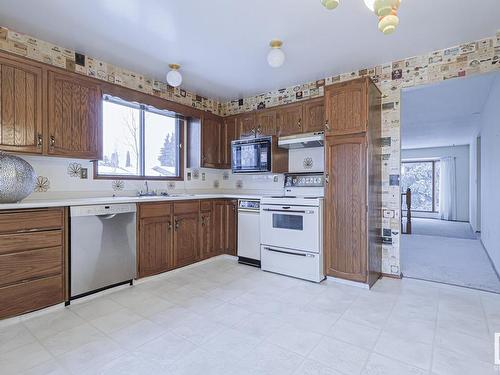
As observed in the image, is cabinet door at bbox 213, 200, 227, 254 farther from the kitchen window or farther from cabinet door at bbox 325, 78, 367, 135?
cabinet door at bbox 325, 78, 367, 135

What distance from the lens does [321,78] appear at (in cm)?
360

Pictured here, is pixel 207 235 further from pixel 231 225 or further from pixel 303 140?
pixel 303 140

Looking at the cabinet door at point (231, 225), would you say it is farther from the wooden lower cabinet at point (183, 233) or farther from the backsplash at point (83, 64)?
the backsplash at point (83, 64)

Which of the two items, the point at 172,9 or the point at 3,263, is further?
the point at 172,9

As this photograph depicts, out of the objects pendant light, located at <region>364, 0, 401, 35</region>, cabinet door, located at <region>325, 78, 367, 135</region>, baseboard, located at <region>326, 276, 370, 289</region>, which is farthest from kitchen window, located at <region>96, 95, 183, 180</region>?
pendant light, located at <region>364, 0, 401, 35</region>

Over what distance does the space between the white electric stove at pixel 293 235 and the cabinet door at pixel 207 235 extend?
0.77 meters

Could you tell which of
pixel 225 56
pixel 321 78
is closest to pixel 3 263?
pixel 225 56

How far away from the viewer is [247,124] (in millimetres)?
4160

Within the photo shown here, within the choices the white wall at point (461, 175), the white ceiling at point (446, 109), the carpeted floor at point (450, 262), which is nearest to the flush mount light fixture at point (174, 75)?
the white ceiling at point (446, 109)

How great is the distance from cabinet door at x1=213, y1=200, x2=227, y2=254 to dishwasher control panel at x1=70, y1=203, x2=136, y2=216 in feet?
4.19

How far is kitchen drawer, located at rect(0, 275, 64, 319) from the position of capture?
2.05 m

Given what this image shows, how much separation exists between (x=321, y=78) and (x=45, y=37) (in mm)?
3038

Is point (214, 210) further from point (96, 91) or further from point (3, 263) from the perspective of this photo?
point (3, 263)

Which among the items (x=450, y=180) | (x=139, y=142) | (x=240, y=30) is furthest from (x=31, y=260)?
(x=450, y=180)
